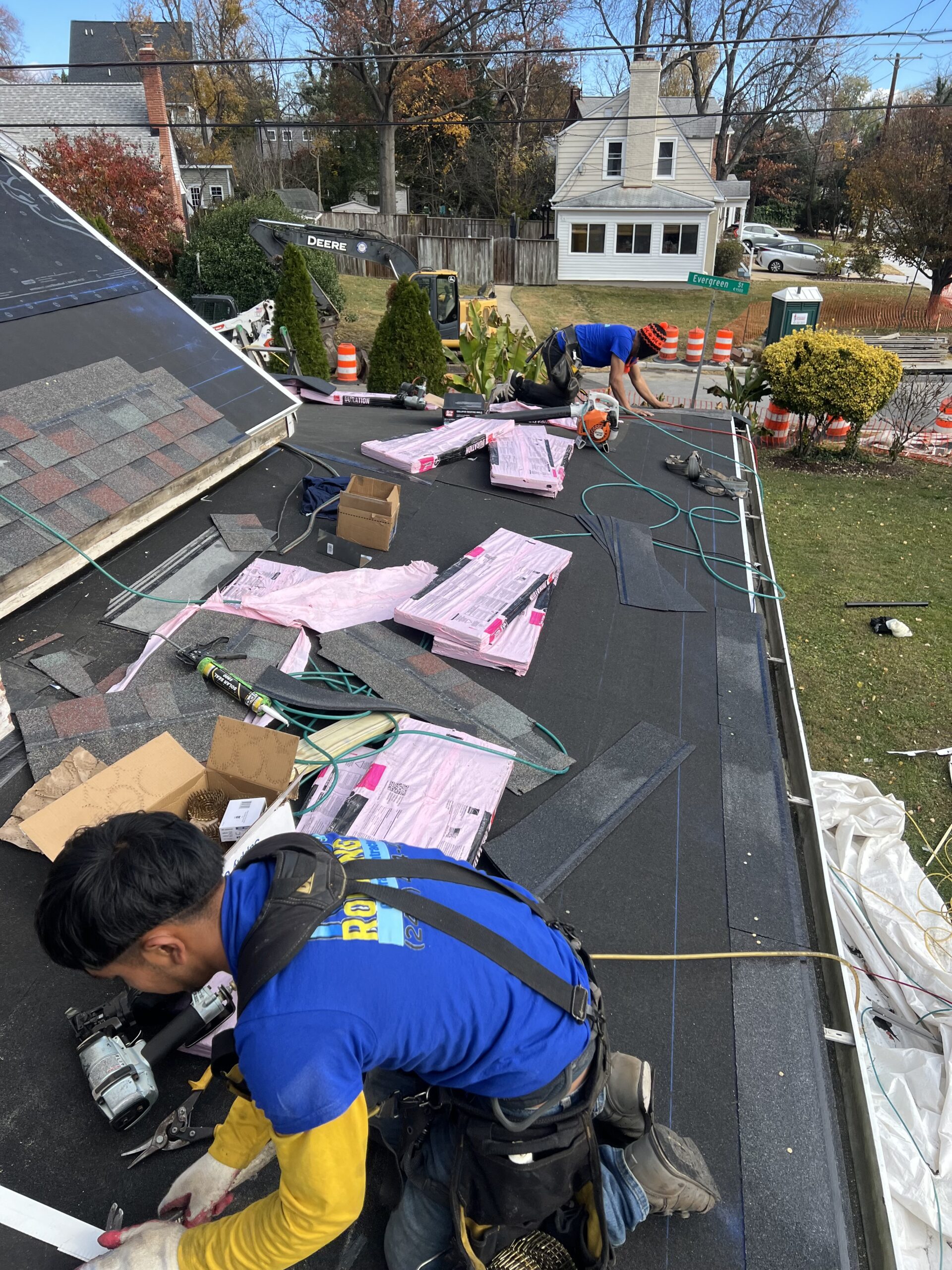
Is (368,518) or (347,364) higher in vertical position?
(368,518)

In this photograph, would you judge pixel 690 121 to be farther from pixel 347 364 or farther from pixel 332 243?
pixel 347 364

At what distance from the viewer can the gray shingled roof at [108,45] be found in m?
40.0

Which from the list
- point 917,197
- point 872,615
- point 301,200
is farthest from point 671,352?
point 301,200

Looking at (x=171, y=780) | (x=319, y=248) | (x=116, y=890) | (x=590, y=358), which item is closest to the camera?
(x=116, y=890)

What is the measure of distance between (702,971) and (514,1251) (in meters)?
1.17

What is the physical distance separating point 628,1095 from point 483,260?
3221 cm

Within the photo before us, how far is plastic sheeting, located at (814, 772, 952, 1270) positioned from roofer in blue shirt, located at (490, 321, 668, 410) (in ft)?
18.6

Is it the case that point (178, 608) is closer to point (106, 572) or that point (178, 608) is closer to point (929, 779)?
point (106, 572)

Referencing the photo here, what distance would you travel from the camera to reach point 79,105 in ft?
89.1

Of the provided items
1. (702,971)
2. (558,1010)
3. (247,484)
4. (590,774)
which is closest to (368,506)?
(247,484)

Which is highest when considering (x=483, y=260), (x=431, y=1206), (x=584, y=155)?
(x=584, y=155)

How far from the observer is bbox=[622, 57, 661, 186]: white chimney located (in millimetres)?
27828

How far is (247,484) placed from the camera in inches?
244

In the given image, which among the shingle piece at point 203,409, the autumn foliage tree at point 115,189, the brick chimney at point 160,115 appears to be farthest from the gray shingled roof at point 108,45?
the shingle piece at point 203,409
